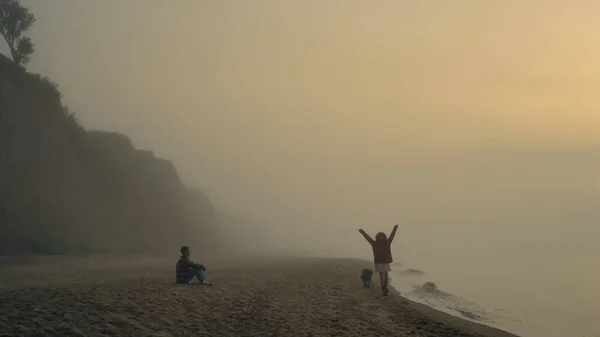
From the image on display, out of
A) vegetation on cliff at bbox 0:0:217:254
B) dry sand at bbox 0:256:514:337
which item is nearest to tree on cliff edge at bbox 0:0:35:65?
vegetation on cliff at bbox 0:0:217:254

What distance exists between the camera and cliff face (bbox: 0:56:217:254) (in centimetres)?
4184

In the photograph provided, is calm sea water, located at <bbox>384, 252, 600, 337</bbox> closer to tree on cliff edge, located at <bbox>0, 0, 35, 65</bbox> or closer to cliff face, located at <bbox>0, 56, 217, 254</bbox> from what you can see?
cliff face, located at <bbox>0, 56, 217, 254</bbox>

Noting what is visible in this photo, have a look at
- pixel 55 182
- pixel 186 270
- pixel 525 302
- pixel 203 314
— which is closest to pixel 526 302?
pixel 525 302

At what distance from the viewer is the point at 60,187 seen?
50.4 metres

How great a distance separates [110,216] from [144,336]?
53.6 meters

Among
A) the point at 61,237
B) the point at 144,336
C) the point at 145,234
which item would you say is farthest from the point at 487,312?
the point at 145,234

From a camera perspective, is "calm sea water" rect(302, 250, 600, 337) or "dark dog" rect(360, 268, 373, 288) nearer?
A: "calm sea water" rect(302, 250, 600, 337)

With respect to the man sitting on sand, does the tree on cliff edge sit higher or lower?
higher

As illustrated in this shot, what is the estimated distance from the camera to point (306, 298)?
63.9ft

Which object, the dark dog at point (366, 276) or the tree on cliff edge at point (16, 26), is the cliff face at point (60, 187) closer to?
the tree on cliff edge at point (16, 26)

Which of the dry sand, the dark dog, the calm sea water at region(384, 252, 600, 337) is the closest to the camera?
the dry sand

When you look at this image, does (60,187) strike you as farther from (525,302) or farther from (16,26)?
(525,302)

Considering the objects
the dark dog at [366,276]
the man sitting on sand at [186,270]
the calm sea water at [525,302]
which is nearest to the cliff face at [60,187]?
the man sitting on sand at [186,270]

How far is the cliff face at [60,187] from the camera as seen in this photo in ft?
137
